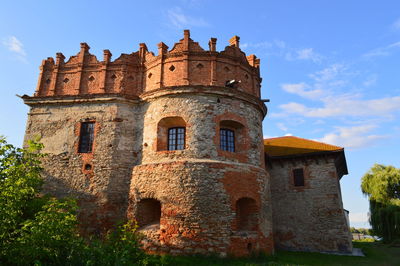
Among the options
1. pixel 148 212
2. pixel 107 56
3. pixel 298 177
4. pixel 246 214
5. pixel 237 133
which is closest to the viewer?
pixel 148 212

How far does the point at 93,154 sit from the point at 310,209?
11.9m

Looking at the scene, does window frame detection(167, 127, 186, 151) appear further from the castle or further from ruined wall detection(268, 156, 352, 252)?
ruined wall detection(268, 156, 352, 252)

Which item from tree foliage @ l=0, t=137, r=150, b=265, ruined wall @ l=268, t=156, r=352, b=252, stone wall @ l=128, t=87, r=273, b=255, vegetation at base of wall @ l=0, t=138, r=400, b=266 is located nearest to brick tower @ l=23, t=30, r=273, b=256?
stone wall @ l=128, t=87, r=273, b=255

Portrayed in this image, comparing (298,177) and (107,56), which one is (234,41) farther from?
(298,177)

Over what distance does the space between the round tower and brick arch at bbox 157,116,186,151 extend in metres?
0.04

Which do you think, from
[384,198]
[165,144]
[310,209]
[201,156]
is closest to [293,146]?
[310,209]

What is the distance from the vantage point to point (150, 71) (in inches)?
531

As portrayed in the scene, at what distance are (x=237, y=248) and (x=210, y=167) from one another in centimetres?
304

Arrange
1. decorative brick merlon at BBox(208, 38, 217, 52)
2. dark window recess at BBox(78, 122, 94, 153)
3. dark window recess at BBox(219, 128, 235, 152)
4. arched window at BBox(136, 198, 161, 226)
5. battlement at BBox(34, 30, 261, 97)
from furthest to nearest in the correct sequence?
decorative brick merlon at BBox(208, 38, 217, 52) → dark window recess at BBox(78, 122, 94, 153) → battlement at BBox(34, 30, 261, 97) → dark window recess at BBox(219, 128, 235, 152) → arched window at BBox(136, 198, 161, 226)

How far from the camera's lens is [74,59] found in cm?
1421

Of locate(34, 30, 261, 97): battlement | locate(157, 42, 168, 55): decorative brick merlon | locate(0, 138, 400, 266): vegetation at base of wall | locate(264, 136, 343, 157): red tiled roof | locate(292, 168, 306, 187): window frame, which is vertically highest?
locate(157, 42, 168, 55): decorative brick merlon

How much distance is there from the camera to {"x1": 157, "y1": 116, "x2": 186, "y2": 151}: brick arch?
12.0 m

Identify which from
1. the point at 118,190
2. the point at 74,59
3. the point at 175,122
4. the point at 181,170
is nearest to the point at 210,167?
the point at 181,170

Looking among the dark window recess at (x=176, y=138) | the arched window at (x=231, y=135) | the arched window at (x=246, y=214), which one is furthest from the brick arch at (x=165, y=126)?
the arched window at (x=246, y=214)
